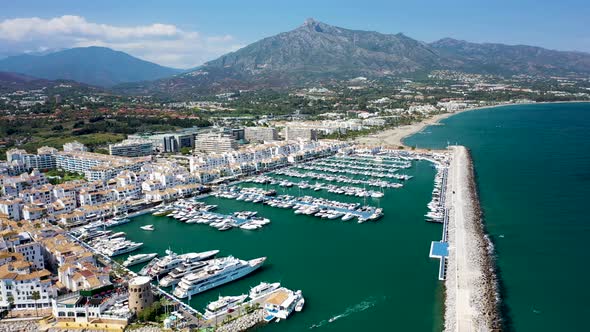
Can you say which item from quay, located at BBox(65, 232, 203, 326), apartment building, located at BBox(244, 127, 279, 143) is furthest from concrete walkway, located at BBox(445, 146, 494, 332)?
apartment building, located at BBox(244, 127, 279, 143)

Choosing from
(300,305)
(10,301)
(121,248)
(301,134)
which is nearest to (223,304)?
(300,305)

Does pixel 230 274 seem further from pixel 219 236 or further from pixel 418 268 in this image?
pixel 418 268

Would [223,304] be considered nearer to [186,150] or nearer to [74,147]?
[186,150]

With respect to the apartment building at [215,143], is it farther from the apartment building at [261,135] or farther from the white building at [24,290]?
the white building at [24,290]

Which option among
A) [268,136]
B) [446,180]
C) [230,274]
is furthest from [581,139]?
[230,274]

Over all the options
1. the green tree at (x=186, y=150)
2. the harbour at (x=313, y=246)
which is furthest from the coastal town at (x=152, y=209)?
the green tree at (x=186, y=150)

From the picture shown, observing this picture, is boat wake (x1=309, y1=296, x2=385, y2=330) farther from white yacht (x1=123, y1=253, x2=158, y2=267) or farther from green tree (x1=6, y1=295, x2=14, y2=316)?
green tree (x1=6, y1=295, x2=14, y2=316)

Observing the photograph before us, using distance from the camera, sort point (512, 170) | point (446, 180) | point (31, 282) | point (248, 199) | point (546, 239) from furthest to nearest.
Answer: point (512, 170) < point (446, 180) < point (248, 199) < point (546, 239) < point (31, 282)
